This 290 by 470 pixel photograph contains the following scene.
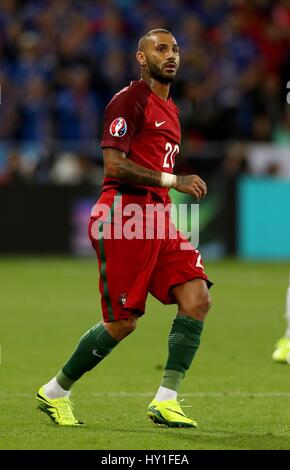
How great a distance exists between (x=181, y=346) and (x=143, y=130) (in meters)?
1.29

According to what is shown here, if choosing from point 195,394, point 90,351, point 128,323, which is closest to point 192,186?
point 128,323

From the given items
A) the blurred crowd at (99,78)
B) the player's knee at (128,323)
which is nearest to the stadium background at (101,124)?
the blurred crowd at (99,78)

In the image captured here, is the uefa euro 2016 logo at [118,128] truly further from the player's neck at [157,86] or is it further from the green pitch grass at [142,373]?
the green pitch grass at [142,373]

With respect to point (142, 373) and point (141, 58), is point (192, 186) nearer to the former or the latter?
point (141, 58)

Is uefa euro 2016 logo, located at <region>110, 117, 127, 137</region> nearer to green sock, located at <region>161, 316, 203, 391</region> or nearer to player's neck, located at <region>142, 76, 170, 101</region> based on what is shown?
player's neck, located at <region>142, 76, 170, 101</region>

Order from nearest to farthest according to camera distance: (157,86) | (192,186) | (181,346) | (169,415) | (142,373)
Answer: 1. (192,186)
2. (169,415)
3. (181,346)
4. (157,86)
5. (142,373)

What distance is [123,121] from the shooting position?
6789mm

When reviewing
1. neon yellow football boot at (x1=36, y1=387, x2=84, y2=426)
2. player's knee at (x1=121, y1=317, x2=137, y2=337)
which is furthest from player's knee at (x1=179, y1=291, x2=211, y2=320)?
neon yellow football boot at (x1=36, y1=387, x2=84, y2=426)

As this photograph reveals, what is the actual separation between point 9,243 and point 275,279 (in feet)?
16.1

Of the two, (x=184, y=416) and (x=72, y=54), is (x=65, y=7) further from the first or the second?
(x=184, y=416)

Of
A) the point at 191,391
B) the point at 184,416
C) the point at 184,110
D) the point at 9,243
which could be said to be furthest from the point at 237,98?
the point at 184,416

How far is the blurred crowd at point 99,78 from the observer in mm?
19953

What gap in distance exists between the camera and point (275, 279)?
1689cm

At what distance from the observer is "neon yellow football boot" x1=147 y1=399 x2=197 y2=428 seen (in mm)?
6797
